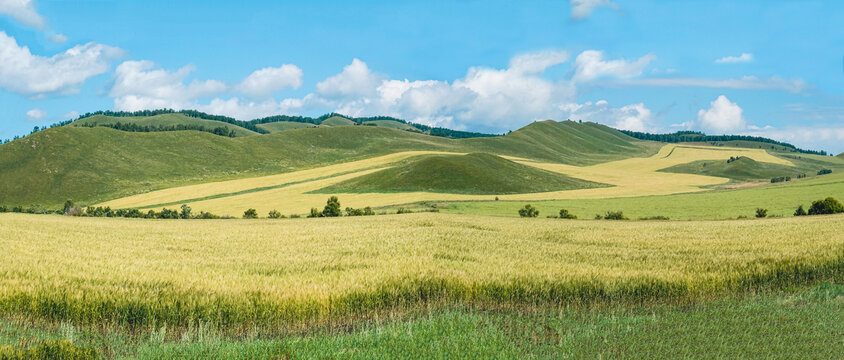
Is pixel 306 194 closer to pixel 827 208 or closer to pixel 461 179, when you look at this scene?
pixel 461 179

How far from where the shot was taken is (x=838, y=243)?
24.8m

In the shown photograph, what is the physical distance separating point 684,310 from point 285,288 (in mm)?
11811

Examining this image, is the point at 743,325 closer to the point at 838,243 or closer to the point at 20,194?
the point at 838,243

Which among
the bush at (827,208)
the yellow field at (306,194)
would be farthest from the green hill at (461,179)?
the bush at (827,208)

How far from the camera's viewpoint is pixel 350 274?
1752 cm

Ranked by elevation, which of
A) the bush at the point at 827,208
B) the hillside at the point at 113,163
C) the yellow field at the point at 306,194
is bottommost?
the bush at the point at 827,208

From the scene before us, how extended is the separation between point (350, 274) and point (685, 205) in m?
76.1

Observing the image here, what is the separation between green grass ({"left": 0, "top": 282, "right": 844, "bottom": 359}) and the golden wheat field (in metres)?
0.82

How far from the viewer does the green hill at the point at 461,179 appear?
115 metres

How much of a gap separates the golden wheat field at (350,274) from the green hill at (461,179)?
83.8 m

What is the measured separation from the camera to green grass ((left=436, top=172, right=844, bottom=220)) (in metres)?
69.7

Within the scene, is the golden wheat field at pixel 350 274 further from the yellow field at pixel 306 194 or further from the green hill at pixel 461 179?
the green hill at pixel 461 179

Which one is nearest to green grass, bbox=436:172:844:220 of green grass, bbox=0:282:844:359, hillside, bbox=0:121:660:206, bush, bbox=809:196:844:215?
bush, bbox=809:196:844:215

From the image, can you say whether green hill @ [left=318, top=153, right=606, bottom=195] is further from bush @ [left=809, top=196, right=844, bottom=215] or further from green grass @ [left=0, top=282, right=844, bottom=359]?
green grass @ [left=0, top=282, right=844, bottom=359]
